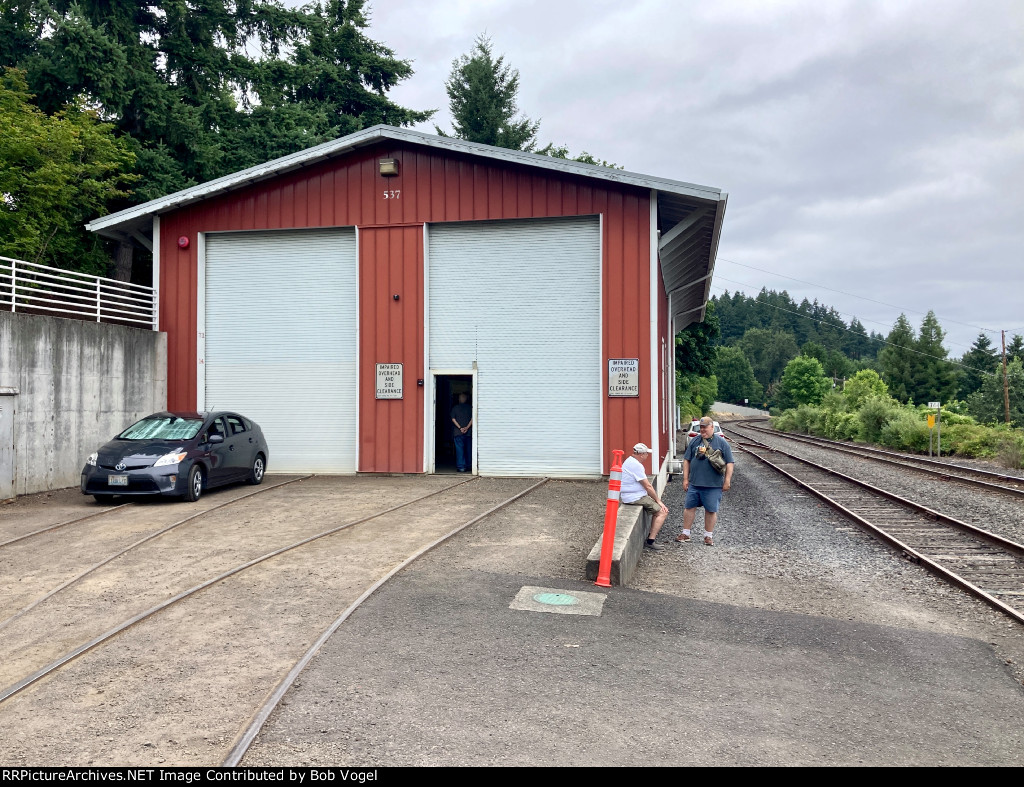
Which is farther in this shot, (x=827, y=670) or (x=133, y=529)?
(x=133, y=529)

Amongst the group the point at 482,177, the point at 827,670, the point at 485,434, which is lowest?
the point at 827,670

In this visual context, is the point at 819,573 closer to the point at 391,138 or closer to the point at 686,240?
the point at 686,240

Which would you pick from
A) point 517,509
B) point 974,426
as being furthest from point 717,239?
point 974,426

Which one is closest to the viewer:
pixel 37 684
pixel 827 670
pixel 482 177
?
pixel 37 684

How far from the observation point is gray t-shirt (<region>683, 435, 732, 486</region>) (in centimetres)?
969

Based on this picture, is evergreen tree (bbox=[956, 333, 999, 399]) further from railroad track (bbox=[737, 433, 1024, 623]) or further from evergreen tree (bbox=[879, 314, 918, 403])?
railroad track (bbox=[737, 433, 1024, 623])

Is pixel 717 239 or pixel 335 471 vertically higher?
pixel 717 239

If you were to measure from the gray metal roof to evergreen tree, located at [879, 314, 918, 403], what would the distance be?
80636 millimetres

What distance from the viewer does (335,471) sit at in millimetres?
16906

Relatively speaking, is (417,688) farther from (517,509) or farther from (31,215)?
(31,215)

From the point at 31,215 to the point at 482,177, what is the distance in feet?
41.8

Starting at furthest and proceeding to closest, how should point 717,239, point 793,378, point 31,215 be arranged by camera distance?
point 793,378, point 31,215, point 717,239

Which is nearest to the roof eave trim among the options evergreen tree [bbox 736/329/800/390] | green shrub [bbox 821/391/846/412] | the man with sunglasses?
the man with sunglasses

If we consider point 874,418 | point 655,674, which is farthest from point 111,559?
point 874,418
